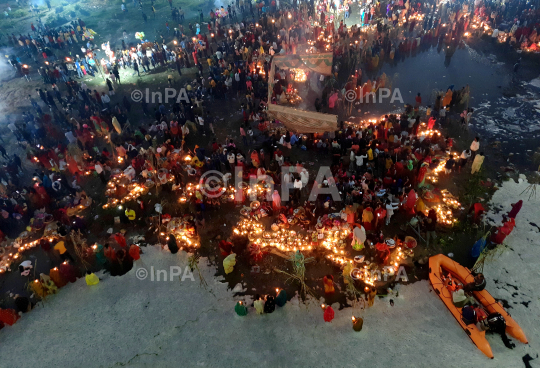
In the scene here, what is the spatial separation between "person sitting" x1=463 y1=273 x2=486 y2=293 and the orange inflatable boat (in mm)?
315

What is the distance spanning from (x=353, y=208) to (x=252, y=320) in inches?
192

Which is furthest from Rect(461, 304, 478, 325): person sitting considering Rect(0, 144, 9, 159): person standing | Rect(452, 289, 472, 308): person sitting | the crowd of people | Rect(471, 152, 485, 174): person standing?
Rect(0, 144, 9, 159): person standing

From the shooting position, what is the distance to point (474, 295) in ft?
28.2

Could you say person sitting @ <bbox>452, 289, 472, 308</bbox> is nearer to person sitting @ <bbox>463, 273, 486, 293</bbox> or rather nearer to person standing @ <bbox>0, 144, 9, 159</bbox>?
person sitting @ <bbox>463, 273, 486, 293</bbox>

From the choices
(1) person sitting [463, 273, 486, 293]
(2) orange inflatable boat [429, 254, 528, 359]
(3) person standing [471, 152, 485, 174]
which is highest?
(3) person standing [471, 152, 485, 174]

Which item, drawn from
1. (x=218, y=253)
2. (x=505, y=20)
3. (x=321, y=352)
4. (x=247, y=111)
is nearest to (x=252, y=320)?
(x=321, y=352)

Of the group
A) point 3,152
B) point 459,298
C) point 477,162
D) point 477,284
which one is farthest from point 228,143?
point 3,152

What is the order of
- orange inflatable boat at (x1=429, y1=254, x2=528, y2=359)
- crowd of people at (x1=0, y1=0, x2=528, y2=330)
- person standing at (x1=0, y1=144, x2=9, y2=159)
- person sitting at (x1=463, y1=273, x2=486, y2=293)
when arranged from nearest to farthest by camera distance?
1. orange inflatable boat at (x1=429, y1=254, x2=528, y2=359)
2. person sitting at (x1=463, y1=273, x2=486, y2=293)
3. crowd of people at (x1=0, y1=0, x2=528, y2=330)
4. person standing at (x1=0, y1=144, x2=9, y2=159)

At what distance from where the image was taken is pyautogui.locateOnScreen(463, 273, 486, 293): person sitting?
8.12m

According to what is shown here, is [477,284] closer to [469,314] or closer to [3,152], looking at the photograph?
[469,314]

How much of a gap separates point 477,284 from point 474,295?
67cm

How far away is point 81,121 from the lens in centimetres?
1758

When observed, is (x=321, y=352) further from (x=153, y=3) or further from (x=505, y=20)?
(x=153, y=3)

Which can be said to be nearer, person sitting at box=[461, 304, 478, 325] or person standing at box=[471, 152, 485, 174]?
person sitting at box=[461, 304, 478, 325]
